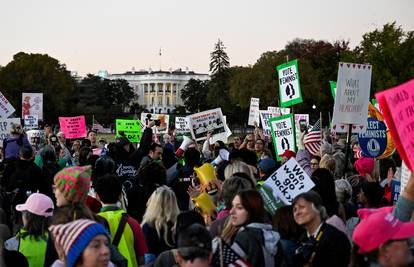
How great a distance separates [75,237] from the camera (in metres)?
4.12

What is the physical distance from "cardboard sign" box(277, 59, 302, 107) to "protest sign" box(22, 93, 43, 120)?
50.7 ft

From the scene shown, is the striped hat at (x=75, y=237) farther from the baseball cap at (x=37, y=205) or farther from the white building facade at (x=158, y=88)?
the white building facade at (x=158, y=88)

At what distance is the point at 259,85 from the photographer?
80.4 m

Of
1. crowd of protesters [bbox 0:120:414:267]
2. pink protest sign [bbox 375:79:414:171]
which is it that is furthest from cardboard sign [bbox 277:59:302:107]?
pink protest sign [bbox 375:79:414:171]

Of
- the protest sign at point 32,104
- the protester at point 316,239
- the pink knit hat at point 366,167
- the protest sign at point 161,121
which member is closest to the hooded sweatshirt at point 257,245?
the protester at point 316,239

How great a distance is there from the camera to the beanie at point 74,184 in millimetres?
5941

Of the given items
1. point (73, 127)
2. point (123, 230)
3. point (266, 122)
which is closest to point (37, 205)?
point (123, 230)

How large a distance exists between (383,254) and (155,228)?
8.87 feet

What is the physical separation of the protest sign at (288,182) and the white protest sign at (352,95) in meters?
3.46

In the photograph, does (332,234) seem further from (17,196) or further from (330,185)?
(17,196)

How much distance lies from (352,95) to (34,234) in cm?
598

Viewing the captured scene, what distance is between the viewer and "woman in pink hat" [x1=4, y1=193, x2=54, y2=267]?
5.99 meters

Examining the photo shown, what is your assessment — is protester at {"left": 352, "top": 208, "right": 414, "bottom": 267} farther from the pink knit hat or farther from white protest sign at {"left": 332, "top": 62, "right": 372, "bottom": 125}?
white protest sign at {"left": 332, "top": 62, "right": 372, "bottom": 125}

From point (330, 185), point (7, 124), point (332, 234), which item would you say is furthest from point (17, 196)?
point (7, 124)
